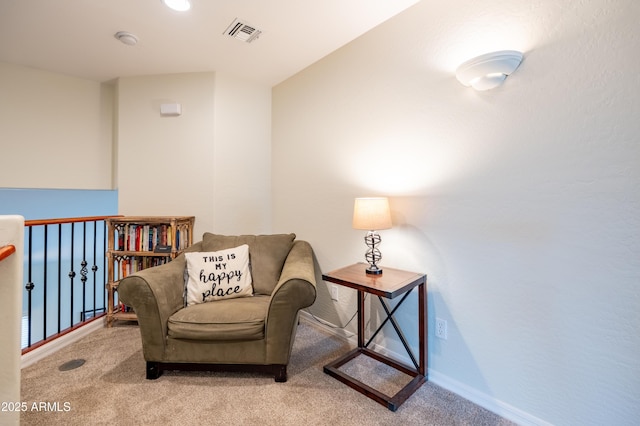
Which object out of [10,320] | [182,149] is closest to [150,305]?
[10,320]

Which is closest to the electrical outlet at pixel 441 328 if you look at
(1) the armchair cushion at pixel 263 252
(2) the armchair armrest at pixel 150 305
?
(1) the armchair cushion at pixel 263 252

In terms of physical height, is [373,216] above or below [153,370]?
above

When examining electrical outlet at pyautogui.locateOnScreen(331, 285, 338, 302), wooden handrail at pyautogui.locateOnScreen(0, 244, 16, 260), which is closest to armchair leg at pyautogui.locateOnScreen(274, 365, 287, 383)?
electrical outlet at pyautogui.locateOnScreen(331, 285, 338, 302)

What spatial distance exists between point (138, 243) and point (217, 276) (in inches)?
45.7

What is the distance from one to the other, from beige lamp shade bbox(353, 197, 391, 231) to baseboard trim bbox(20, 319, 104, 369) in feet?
7.64

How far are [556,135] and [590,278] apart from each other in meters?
0.68

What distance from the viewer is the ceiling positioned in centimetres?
191

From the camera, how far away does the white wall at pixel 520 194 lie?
1209 millimetres

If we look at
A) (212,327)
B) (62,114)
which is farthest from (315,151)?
(62,114)

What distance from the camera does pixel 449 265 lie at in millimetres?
1729

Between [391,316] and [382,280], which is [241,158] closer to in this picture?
[382,280]

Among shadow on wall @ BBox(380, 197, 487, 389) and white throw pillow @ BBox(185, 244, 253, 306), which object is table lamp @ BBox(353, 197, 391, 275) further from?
white throw pillow @ BBox(185, 244, 253, 306)

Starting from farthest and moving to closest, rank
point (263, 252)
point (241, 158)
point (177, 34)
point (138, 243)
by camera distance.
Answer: point (241, 158)
point (138, 243)
point (263, 252)
point (177, 34)

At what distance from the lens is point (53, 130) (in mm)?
2871
